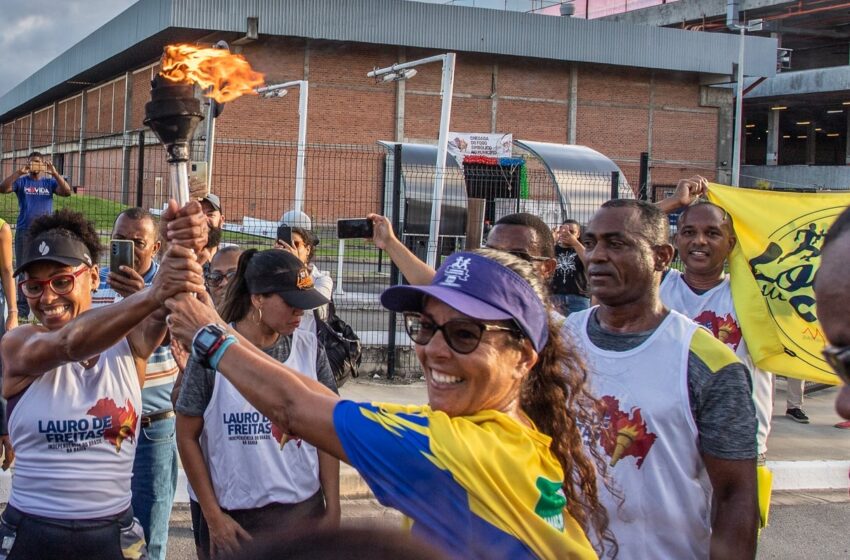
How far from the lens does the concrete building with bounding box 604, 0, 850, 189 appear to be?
4412 cm

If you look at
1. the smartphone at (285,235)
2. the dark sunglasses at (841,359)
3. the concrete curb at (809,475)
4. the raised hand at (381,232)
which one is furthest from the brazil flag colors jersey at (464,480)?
the concrete curb at (809,475)

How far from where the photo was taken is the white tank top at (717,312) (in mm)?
5254

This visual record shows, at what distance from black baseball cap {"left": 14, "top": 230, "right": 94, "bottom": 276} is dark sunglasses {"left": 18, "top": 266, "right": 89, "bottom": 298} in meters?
0.05

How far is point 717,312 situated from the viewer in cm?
535

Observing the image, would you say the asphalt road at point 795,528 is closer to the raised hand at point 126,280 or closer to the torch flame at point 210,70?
the raised hand at point 126,280

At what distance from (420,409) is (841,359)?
105cm

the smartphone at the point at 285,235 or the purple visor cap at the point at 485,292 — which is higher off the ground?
the smartphone at the point at 285,235

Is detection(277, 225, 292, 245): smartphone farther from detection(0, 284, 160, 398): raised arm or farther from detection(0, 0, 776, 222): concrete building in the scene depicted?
detection(0, 0, 776, 222): concrete building

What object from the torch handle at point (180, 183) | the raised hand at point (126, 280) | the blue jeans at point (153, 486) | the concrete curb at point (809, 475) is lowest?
the concrete curb at point (809, 475)

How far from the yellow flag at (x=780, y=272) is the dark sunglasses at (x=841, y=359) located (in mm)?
3797

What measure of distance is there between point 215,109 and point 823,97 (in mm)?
45899

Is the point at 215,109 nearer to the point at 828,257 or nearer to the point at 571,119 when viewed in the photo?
the point at 828,257

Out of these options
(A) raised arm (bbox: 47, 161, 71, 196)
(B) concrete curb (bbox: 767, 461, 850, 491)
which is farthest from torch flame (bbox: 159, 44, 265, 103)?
(A) raised arm (bbox: 47, 161, 71, 196)

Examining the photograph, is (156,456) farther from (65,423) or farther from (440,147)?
(440,147)
